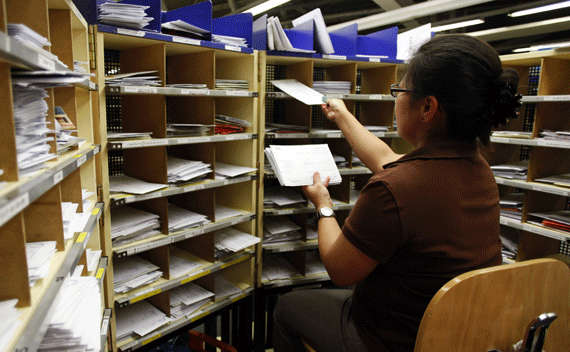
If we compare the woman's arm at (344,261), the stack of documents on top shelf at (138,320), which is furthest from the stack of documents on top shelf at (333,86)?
the stack of documents on top shelf at (138,320)

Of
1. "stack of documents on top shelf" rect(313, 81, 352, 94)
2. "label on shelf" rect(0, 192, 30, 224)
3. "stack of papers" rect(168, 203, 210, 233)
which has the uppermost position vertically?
"stack of documents on top shelf" rect(313, 81, 352, 94)

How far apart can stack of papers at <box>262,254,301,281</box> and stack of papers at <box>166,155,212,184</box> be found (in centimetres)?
100

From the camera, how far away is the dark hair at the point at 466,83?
3.86 ft

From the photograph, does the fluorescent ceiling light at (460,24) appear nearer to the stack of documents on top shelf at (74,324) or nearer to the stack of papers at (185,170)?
the stack of papers at (185,170)

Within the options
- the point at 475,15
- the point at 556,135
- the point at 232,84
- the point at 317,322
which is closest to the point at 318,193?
the point at 317,322

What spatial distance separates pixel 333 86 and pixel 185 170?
1.28 meters

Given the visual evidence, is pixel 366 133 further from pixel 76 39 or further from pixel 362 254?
pixel 76 39

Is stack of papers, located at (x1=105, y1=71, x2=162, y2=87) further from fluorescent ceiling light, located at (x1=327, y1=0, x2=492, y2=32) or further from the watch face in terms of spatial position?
fluorescent ceiling light, located at (x1=327, y1=0, x2=492, y2=32)

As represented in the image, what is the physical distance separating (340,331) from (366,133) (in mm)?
1143

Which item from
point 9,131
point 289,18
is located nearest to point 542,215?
point 9,131

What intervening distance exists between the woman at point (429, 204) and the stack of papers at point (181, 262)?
1.28m

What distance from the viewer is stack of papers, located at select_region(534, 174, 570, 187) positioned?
2642mm

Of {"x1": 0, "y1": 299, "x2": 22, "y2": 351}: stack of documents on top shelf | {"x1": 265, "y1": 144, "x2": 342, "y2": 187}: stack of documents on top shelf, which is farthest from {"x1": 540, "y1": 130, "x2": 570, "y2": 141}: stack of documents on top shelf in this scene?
{"x1": 0, "y1": 299, "x2": 22, "y2": 351}: stack of documents on top shelf

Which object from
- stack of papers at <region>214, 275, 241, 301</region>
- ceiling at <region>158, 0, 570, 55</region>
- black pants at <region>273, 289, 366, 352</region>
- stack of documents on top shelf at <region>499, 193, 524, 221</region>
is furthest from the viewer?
ceiling at <region>158, 0, 570, 55</region>
